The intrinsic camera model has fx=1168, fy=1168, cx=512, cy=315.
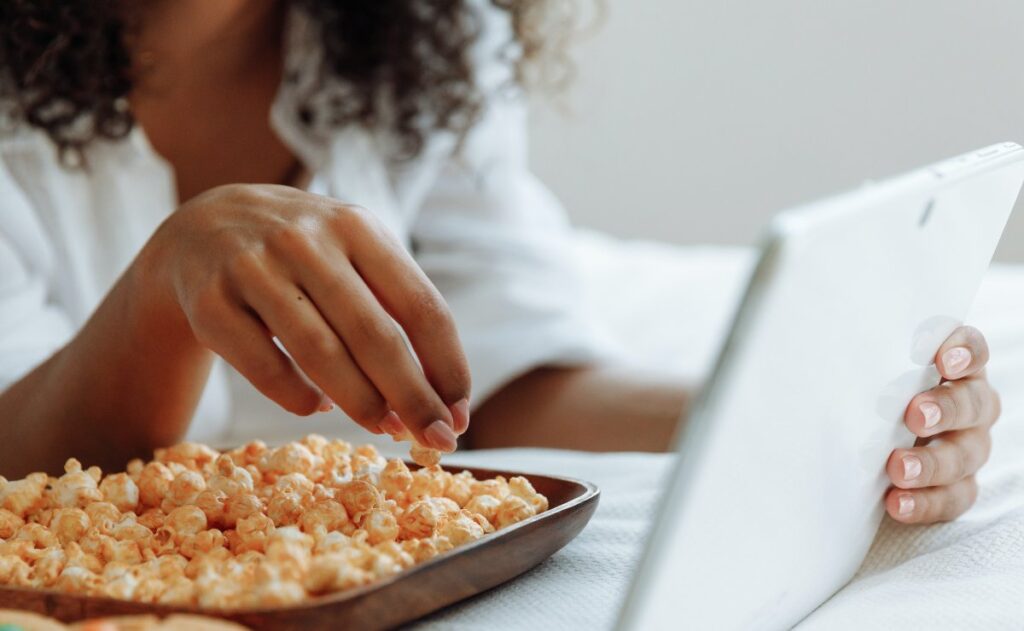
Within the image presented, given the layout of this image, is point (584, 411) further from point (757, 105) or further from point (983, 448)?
point (757, 105)

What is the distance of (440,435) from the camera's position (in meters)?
0.49

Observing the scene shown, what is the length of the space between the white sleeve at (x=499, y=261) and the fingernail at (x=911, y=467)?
56cm

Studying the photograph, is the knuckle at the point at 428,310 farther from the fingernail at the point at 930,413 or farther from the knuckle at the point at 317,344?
the fingernail at the point at 930,413

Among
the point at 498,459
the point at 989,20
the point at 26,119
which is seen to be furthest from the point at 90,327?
the point at 989,20

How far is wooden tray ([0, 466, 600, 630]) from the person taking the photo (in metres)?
0.38

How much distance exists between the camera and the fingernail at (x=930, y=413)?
548 mm

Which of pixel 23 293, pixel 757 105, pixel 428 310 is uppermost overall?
pixel 757 105

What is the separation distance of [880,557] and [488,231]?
662mm

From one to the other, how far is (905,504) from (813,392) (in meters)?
0.21

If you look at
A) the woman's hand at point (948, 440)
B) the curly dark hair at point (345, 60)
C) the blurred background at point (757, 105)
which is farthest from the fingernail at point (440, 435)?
the blurred background at point (757, 105)

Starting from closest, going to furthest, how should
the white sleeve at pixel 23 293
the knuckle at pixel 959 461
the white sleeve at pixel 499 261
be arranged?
the knuckle at pixel 959 461, the white sleeve at pixel 23 293, the white sleeve at pixel 499 261

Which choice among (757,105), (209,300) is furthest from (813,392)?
(757,105)

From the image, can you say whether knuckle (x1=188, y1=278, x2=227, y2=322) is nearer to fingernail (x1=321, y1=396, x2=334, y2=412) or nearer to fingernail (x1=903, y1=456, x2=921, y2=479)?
fingernail (x1=321, y1=396, x2=334, y2=412)

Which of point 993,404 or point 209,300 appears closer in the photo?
point 209,300
